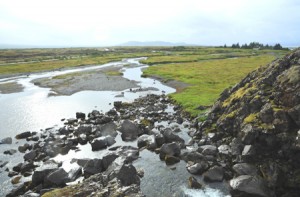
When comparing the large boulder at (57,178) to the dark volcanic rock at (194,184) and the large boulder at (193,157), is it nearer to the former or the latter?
the dark volcanic rock at (194,184)

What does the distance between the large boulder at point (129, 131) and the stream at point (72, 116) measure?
4.28 ft

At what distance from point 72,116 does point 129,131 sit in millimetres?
19614

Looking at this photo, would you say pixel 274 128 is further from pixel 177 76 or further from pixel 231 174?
pixel 177 76

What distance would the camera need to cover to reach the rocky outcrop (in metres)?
30.1

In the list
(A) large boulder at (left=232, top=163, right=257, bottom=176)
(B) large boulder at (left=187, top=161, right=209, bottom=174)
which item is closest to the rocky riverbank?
(B) large boulder at (left=187, top=161, right=209, bottom=174)

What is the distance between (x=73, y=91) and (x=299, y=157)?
74.5m

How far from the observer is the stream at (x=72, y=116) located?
32.0 m

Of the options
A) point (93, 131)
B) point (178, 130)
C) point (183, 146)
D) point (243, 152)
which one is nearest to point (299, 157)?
point (243, 152)

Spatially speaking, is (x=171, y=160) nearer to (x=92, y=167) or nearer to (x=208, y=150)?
(x=208, y=150)

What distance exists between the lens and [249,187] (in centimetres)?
2950

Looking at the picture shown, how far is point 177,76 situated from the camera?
11138 cm

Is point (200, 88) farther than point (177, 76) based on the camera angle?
No

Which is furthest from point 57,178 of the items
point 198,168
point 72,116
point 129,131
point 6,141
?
point 72,116

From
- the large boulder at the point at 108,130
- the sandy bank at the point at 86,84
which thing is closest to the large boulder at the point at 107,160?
the large boulder at the point at 108,130
